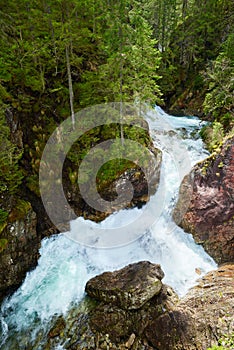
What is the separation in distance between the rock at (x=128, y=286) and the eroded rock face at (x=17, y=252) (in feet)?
8.27

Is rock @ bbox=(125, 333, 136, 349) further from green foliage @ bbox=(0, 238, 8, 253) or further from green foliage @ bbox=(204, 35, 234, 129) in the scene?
green foliage @ bbox=(204, 35, 234, 129)

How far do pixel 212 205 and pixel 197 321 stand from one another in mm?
4785

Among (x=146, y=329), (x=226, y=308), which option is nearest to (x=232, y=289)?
(x=226, y=308)

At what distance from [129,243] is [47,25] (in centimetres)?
1120

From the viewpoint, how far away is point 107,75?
37.0 ft

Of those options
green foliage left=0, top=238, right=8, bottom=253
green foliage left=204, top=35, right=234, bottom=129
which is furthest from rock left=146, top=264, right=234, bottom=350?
green foliage left=204, top=35, right=234, bottom=129

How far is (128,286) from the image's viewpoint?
754 centimetres

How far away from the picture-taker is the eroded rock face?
8117 millimetres

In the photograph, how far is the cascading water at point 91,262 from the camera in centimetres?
777

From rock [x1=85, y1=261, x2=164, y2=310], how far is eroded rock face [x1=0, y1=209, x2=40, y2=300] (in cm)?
252

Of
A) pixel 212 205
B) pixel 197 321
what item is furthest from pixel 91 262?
pixel 212 205

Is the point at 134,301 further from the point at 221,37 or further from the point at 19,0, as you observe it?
the point at 221,37

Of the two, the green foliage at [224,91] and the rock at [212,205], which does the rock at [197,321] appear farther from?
the green foliage at [224,91]

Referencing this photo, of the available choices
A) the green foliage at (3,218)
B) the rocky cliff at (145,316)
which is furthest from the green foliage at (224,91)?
the green foliage at (3,218)
